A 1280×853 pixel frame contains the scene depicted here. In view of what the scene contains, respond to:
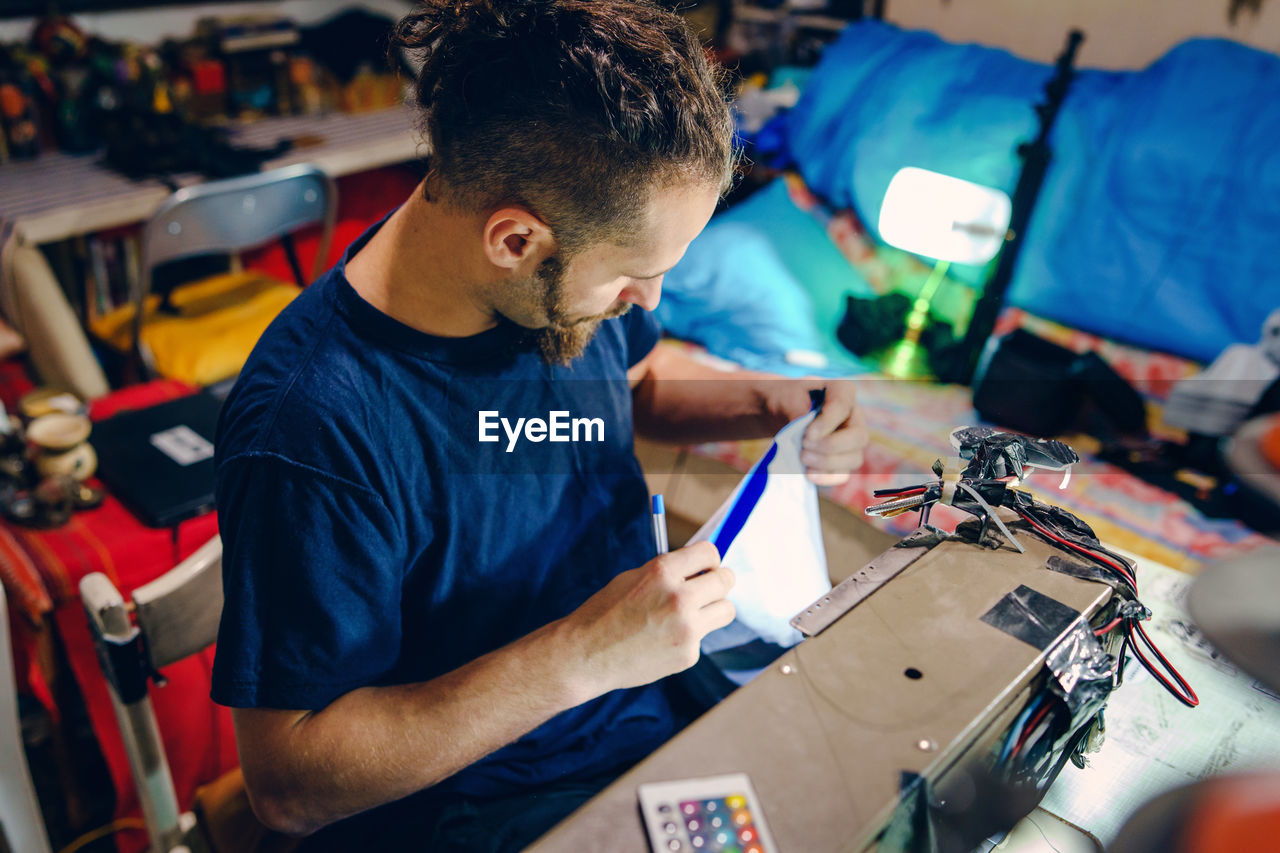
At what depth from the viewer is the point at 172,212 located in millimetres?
2160

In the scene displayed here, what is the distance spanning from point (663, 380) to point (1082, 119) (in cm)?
146

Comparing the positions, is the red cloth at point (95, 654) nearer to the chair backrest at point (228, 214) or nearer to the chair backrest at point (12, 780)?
the chair backrest at point (12, 780)

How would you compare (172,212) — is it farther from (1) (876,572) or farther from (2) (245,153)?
(1) (876,572)

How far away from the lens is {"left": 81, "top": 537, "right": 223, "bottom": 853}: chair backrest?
3.12 ft

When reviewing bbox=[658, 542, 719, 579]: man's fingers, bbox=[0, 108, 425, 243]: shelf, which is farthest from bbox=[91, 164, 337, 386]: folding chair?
bbox=[658, 542, 719, 579]: man's fingers

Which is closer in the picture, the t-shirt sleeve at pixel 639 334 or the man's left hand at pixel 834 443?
the man's left hand at pixel 834 443

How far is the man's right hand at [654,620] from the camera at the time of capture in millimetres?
727

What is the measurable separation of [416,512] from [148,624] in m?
0.37

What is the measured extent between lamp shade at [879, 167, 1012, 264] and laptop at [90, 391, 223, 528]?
168 cm

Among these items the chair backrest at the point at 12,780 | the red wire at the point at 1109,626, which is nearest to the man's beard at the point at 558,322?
the red wire at the point at 1109,626

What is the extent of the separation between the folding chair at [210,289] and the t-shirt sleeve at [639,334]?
4.29 ft

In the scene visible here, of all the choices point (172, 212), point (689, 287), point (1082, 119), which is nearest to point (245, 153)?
point (172, 212)

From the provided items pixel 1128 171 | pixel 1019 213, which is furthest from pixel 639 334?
pixel 1128 171

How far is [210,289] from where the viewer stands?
2660 millimetres
